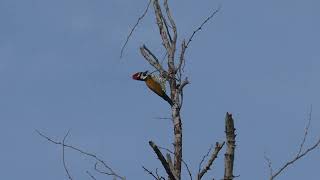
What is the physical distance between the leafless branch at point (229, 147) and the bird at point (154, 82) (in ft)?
3.99

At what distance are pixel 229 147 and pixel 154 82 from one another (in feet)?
5.77

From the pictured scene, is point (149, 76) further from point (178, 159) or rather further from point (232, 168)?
point (232, 168)

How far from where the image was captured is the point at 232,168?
209 inches

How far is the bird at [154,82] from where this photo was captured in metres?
6.66

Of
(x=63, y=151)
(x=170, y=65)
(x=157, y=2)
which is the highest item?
(x=157, y=2)

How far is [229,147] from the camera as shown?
5312 mm

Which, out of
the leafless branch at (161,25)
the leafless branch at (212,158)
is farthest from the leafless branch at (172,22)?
the leafless branch at (212,158)

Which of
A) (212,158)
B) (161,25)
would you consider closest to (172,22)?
(161,25)

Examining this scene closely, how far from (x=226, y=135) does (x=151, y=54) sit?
177cm

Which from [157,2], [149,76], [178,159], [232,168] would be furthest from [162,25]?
[232,168]

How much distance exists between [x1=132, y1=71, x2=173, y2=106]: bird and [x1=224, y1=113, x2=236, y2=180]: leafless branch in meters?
1.22

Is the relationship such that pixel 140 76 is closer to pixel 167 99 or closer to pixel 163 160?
pixel 167 99

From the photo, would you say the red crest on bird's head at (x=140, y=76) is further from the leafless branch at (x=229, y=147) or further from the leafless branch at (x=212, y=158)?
the leafless branch at (x=229, y=147)

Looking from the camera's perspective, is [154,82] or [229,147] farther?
[154,82]
